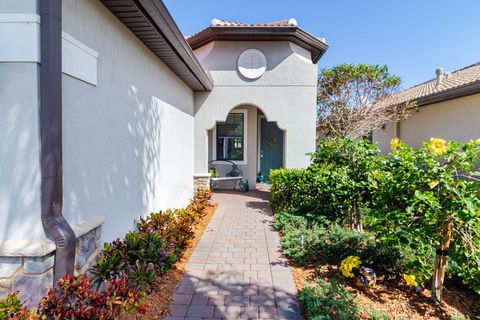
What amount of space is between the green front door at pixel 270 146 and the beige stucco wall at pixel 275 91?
3.20 m

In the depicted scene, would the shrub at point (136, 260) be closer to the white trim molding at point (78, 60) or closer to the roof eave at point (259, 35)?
the white trim molding at point (78, 60)

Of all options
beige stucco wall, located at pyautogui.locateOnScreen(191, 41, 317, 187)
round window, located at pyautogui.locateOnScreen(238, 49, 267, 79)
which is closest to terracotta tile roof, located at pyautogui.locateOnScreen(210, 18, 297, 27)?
beige stucco wall, located at pyautogui.locateOnScreen(191, 41, 317, 187)

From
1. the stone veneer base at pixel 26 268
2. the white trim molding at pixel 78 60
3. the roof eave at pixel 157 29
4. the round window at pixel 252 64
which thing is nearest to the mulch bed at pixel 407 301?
the stone veneer base at pixel 26 268

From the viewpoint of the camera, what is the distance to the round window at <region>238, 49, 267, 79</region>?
8598mm

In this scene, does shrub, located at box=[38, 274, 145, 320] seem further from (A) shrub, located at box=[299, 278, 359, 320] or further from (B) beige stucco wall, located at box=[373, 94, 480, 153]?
(B) beige stucco wall, located at box=[373, 94, 480, 153]

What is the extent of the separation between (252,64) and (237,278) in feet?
22.3

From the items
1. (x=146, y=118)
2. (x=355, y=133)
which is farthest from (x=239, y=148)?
(x=146, y=118)

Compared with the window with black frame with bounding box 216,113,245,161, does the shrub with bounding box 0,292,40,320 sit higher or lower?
lower

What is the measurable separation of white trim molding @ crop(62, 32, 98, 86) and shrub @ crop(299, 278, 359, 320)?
335 cm

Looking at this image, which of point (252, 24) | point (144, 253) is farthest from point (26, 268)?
point (252, 24)

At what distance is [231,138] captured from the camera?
36.0ft

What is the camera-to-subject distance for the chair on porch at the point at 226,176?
1023 centimetres

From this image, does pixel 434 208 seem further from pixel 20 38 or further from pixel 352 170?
pixel 20 38

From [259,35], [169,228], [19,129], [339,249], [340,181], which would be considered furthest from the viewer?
[259,35]
